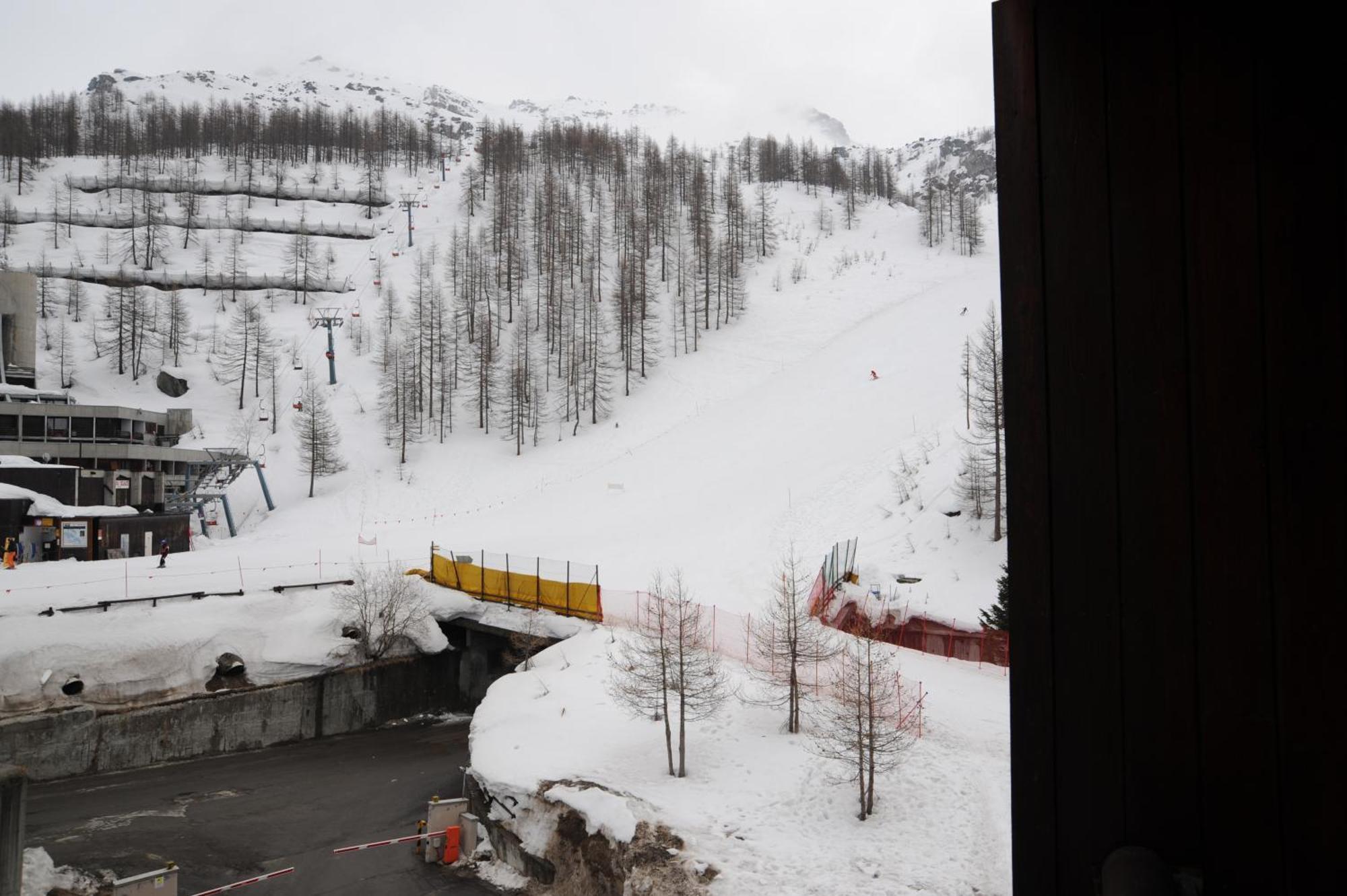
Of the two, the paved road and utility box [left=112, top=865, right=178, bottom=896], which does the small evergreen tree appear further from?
utility box [left=112, top=865, right=178, bottom=896]

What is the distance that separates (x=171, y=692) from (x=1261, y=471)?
29.9 m

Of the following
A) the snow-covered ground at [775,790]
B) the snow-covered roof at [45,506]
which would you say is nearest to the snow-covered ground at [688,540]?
the snow-covered ground at [775,790]

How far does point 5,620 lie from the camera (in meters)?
23.7

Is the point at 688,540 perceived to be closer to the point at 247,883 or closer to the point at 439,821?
the point at 439,821

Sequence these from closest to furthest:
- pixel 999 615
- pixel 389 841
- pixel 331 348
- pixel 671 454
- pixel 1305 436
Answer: pixel 1305 436, pixel 389 841, pixel 999 615, pixel 671 454, pixel 331 348

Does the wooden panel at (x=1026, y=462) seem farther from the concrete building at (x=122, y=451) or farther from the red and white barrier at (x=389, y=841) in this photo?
the concrete building at (x=122, y=451)

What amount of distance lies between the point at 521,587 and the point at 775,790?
16112 millimetres

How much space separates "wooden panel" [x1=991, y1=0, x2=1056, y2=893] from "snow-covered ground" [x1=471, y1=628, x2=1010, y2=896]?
38.4 feet

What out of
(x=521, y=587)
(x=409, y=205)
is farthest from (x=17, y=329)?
(x=521, y=587)

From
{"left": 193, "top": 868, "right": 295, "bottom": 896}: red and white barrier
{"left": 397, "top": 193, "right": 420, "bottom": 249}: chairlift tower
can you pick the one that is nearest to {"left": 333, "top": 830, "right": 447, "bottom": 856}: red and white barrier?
{"left": 193, "top": 868, "right": 295, "bottom": 896}: red and white barrier

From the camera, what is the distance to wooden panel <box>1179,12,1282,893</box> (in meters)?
2.01

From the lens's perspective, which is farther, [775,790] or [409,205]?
[409,205]

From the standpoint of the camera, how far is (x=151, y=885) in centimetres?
1548

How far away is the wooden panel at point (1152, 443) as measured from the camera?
6.91 feet
